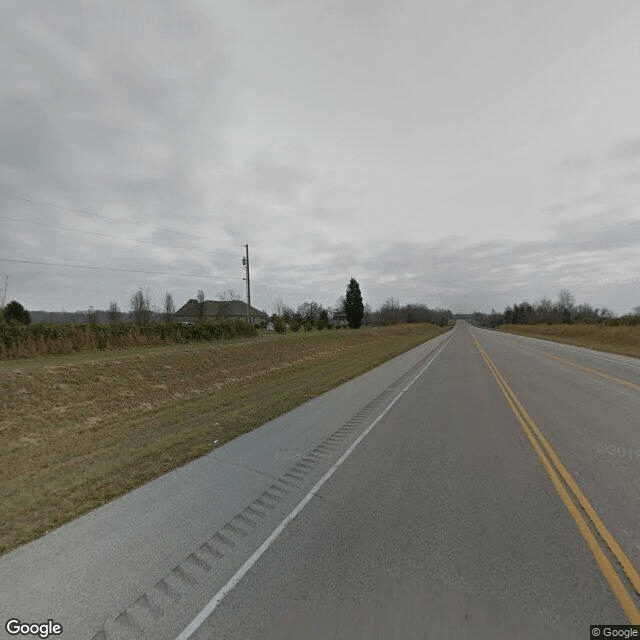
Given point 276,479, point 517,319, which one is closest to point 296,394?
point 276,479

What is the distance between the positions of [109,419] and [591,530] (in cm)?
1094

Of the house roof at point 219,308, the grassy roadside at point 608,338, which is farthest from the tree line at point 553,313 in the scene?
the house roof at point 219,308

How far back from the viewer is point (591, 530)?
346 centimetres

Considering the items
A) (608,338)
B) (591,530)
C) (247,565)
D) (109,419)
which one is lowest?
(608,338)

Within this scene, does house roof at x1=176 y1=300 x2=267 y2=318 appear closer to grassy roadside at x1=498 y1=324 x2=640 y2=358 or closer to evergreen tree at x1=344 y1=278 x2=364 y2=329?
evergreen tree at x1=344 y1=278 x2=364 y2=329

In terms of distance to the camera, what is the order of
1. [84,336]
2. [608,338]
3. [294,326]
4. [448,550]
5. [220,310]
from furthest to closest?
[220,310]
[294,326]
[608,338]
[84,336]
[448,550]

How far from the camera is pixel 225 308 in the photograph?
91188 millimetres

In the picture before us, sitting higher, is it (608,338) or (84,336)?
(84,336)

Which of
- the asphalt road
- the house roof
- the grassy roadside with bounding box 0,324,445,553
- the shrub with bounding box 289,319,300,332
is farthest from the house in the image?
the asphalt road

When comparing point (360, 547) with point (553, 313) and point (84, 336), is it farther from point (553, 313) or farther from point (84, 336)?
point (553, 313)

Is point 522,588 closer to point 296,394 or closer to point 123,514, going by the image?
point 123,514

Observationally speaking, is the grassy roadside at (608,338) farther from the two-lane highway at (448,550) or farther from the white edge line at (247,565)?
the white edge line at (247,565)

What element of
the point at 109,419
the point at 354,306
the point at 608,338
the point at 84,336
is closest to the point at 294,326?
the point at 354,306

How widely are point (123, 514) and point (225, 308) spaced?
90.5 meters
